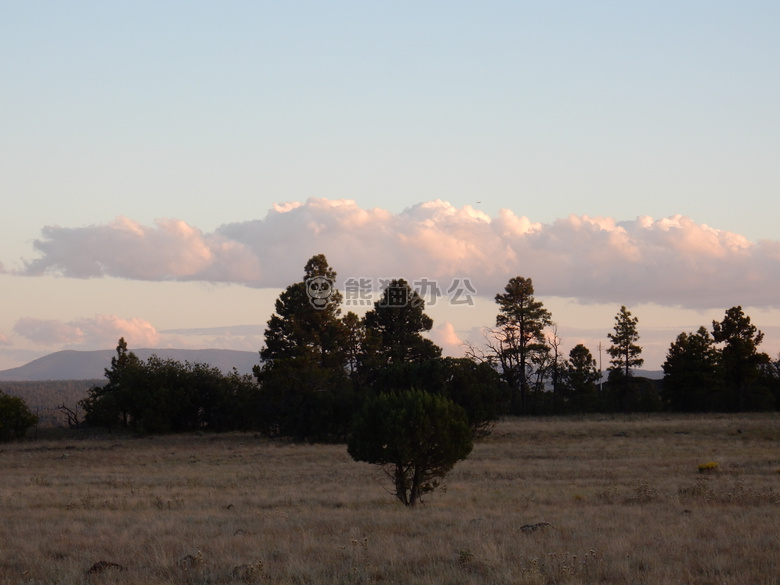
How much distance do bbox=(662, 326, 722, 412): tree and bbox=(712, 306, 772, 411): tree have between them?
1004mm

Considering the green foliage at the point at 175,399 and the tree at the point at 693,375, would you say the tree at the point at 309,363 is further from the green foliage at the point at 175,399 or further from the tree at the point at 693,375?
the tree at the point at 693,375

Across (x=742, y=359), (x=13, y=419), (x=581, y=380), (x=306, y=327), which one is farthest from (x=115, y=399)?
(x=742, y=359)

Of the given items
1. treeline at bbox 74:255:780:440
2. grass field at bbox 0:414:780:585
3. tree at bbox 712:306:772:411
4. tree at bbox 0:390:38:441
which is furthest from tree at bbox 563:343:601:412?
tree at bbox 0:390:38:441

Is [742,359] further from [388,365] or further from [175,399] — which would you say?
[175,399]

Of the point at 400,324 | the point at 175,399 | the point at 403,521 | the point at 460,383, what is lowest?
the point at 403,521

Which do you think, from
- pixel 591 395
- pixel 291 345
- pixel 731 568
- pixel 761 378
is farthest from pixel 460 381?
pixel 731 568

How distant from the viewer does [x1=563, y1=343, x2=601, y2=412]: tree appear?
68438 mm

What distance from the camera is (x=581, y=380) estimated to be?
7056 cm

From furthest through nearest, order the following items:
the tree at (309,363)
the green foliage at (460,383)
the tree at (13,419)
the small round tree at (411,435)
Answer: the tree at (13,419)
the tree at (309,363)
the green foliage at (460,383)
the small round tree at (411,435)

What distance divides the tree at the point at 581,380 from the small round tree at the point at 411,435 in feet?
170

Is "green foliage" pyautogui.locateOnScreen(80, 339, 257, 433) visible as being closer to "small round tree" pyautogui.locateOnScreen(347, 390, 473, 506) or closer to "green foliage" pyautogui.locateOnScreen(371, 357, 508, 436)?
"green foliage" pyautogui.locateOnScreen(371, 357, 508, 436)

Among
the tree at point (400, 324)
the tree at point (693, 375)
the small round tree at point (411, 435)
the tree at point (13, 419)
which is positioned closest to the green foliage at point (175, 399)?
the tree at point (13, 419)

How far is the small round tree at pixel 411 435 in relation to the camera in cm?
1806

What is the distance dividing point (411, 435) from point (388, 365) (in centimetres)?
3575
